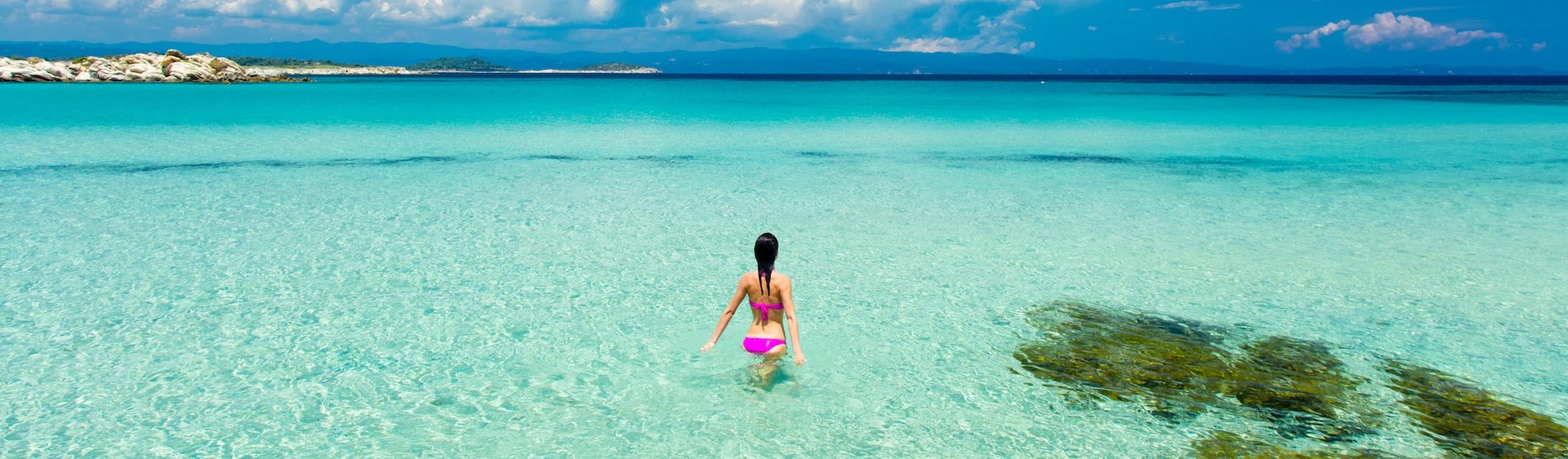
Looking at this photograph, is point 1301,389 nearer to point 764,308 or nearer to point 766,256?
point 764,308

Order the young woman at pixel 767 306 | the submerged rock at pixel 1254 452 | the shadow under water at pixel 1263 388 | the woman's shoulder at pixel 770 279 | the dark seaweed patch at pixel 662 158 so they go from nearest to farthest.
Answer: the submerged rock at pixel 1254 452
the shadow under water at pixel 1263 388
the young woman at pixel 767 306
the woman's shoulder at pixel 770 279
the dark seaweed patch at pixel 662 158

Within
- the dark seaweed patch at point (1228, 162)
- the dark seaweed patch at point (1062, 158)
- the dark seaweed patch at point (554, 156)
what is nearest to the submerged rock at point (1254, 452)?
the dark seaweed patch at point (1062, 158)

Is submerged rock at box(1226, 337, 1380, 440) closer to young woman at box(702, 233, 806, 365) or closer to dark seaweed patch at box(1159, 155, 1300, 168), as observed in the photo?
young woman at box(702, 233, 806, 365)

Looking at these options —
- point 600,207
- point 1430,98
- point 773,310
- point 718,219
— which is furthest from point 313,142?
point 1430,98

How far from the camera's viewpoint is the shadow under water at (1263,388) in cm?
603

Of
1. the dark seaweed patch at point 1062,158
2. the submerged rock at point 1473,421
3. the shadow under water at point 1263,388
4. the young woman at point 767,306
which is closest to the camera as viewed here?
the submerged rock at point 1473,421

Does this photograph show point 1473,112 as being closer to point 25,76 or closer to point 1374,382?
point 1374,382

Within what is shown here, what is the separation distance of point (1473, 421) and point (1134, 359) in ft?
7.14

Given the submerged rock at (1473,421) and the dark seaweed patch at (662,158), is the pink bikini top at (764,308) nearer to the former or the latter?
the submerged rock at (1473,421)

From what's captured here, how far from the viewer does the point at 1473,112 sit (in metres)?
46.0

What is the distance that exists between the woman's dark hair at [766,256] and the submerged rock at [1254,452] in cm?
286

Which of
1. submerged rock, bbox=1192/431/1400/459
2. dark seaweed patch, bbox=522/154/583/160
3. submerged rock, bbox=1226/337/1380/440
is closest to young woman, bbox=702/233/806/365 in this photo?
submerged rock, bbox=1192/431/1400/459

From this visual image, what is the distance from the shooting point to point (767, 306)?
6.60 metres

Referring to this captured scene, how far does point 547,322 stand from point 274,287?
3.18m
